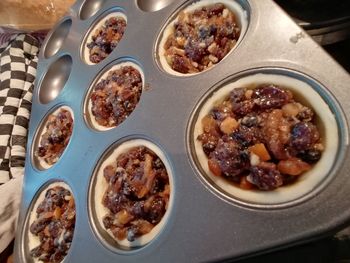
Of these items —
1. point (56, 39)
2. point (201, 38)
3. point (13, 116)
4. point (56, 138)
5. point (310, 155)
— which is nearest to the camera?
point (310, 155)

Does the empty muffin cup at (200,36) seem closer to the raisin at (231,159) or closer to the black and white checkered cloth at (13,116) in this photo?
the raisin at (231,159)

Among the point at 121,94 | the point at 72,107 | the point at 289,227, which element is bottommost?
the point at 289,227

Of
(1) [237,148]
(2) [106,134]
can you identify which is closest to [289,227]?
(1) [237,148]

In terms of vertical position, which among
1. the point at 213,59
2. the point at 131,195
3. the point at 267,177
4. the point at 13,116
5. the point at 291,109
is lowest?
the point at 131,195

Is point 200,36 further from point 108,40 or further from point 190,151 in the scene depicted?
point 108,40

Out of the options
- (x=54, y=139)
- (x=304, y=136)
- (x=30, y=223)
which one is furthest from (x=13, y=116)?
(x=304, y=136)

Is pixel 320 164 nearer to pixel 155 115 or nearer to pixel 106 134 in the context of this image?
pixel 155 115

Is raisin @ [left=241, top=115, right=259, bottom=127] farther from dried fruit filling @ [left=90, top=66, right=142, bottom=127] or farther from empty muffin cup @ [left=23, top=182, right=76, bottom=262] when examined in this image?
empty muffin cup @ [left=23, top=182, right=76, bottom=262]
